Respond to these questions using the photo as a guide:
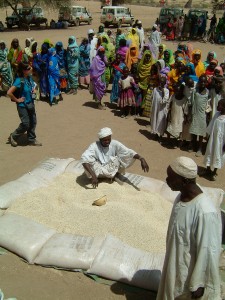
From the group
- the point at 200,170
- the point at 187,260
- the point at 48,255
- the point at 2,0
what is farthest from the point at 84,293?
the point at 2,0

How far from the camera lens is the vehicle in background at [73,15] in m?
27.9

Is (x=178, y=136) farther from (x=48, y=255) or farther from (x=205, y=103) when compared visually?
(x=48, y=255)

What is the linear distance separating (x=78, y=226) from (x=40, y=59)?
614cm

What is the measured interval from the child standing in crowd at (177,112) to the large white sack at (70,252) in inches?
134

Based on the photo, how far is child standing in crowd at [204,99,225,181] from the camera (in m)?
5.16

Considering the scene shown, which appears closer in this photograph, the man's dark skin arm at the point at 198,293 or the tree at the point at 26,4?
the man's dark skin arm at the point at 198,293

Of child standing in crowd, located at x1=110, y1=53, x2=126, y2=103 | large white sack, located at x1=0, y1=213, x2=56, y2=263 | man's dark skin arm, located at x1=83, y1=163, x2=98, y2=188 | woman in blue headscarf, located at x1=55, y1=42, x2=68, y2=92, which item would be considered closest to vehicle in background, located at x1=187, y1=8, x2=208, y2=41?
woman in blue headscarf, located at x1=55, y1=42, x2=68, y2=92

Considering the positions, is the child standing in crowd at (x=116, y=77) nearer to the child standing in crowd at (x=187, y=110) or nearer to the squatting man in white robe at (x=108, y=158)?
the child standing in crowd at (x=187, y=110)

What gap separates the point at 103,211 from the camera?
415 cm

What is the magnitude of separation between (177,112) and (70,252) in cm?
375

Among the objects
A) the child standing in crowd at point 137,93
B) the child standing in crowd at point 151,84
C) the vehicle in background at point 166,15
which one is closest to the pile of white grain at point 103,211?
the child standing in crowd at point 151,84

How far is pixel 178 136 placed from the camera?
21.7ft

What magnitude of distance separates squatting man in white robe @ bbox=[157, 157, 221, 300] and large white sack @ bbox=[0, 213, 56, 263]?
1562mm

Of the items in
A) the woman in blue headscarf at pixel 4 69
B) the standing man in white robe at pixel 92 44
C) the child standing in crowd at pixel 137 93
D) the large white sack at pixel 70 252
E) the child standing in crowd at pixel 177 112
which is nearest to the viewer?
the large white sack at pixel 70 252
